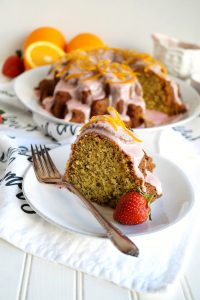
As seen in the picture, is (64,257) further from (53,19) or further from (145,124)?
(53,19)

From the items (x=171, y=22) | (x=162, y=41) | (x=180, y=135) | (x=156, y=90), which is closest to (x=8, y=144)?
(x=180, y=135)

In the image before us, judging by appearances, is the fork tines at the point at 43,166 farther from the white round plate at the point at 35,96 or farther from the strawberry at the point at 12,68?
the strawberry at the point at 12,68

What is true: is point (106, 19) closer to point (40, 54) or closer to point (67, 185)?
point (40, 54)

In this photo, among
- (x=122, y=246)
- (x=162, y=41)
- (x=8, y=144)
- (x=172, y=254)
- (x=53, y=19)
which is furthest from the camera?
(x=53, y=19)

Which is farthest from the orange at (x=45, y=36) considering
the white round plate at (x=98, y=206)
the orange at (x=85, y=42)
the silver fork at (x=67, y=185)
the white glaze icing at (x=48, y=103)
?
the white round plate at (x=98, y=206)

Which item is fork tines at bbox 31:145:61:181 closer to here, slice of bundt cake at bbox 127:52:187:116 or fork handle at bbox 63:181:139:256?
fork handle at bbox 63:181:139:256

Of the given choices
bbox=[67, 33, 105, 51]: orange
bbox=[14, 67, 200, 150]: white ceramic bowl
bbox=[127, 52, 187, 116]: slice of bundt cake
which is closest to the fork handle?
bbox=[14, 67, 200, 150]: white ceramic bowl
